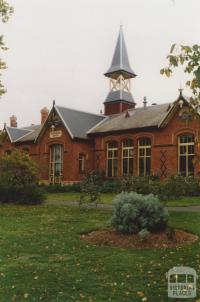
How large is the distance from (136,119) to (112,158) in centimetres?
384

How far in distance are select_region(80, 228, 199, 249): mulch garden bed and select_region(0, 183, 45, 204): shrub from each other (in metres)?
10.4

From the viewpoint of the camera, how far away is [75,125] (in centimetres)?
3750

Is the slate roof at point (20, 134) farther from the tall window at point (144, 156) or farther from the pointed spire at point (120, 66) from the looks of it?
the tall window at point (144, 156)

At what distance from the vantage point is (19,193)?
22.5 meters

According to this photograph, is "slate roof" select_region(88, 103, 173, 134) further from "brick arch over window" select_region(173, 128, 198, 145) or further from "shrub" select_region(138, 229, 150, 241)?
"shrub" select_region(138, 229, 150, 241)

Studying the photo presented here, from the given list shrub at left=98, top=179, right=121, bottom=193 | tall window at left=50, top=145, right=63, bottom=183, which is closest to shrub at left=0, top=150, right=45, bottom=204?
shrub at left=98, top=179, right=121, bottom=193

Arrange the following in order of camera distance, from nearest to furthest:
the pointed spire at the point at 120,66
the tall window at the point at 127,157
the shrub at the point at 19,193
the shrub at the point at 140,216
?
the shrub at the point at 140,216 → the shrub at the point at 19,193 → the tall window at the point at 127,157 → the pointed spire at the point at 120,66

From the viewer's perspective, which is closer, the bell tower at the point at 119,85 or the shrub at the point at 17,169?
the shrub at the point at 17,169

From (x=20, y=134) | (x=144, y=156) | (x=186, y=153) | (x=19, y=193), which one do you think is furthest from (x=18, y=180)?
(x=20, y=134)

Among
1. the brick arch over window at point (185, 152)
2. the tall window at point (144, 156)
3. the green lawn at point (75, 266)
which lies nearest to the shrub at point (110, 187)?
the tall window at point (144, 156)

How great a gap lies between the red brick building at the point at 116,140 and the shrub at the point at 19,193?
18.7 feet

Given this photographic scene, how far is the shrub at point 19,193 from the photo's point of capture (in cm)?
2222

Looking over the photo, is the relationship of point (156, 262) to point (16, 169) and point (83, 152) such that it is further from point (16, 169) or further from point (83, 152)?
point (83, 152)

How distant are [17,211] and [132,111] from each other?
21418 millimetres
